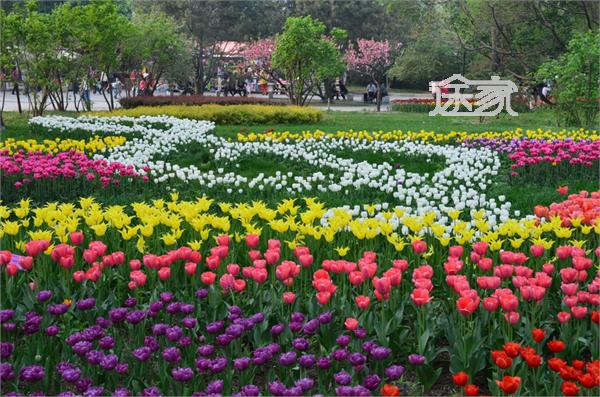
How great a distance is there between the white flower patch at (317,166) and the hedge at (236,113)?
11.4 feet

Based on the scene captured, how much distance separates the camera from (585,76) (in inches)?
650

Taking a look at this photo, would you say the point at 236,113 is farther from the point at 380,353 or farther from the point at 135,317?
the point at 380,353

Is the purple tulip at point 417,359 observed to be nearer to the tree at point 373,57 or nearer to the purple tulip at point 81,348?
the purple tulip at point 81,348

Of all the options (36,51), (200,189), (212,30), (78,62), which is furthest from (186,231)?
(212,30)

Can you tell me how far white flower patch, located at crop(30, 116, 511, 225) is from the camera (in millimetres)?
7730

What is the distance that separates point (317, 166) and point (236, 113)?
8366 mm

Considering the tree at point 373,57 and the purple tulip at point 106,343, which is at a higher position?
the tree at point 373,57

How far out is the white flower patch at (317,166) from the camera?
7.73 m

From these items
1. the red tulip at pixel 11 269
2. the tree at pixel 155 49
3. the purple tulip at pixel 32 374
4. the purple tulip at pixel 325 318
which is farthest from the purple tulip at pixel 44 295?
the tree at pixel 155 49

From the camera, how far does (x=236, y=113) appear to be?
58.6 ft

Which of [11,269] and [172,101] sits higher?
[172,101]

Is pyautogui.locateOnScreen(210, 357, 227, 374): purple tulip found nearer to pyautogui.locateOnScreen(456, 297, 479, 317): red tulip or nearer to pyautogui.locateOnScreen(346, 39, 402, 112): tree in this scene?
pyautogui.locateOnScreen(456, 297, 479, 317): red tulip

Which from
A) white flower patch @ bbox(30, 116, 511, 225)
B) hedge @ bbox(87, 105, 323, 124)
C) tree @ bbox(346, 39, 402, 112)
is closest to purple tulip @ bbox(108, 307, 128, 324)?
white flower patch @ bbox(30, 116, 511, 225)

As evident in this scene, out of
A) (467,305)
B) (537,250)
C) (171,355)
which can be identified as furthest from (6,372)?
(537,250)
